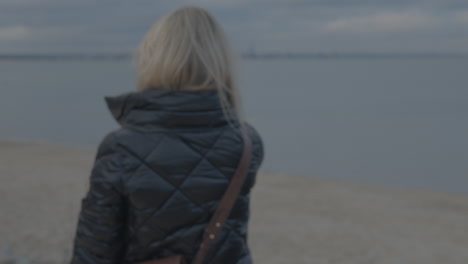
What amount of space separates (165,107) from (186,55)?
165 mm

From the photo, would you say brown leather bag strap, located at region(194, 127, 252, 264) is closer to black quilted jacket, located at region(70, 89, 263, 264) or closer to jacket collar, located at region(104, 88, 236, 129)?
black quilted jacket, located at region(70, 89, 263, 264)

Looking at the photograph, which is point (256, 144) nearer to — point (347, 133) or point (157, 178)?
point (157, 178)

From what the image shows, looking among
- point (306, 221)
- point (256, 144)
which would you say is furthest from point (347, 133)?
point (256, 144)

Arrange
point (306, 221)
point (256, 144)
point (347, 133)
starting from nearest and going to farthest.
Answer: point (256, 144) → point (306, 221) → point (347, 133)

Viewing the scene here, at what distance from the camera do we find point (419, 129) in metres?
37.0

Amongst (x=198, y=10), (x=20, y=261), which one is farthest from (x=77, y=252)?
(x=20, y=261)

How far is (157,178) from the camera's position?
1925 millimetres

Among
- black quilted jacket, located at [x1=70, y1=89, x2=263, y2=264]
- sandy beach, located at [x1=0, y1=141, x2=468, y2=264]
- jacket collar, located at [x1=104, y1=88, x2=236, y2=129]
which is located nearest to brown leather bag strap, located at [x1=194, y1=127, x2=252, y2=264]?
black quilted jacket, located at [x1=70, y1=89, x2=263, y2=264]

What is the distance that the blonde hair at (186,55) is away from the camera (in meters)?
1.92

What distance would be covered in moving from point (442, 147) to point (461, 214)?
59.5 ft

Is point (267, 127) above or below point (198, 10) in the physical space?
below

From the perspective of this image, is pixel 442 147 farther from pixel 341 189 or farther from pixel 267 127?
pixel 341 189

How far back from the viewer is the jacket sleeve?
1903mm

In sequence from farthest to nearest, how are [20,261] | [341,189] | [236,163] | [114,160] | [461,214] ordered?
[341,189]
[461,214]
[20,261]
[236,163]
[114,160]
